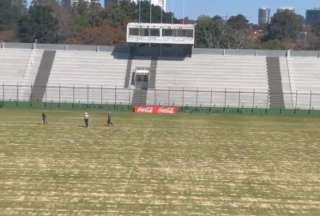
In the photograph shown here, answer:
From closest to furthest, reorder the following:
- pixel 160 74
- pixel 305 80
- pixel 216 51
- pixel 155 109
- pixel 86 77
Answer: pixel 155 109
pixel 305 80
pixel 86 77
pixel 160 74
pixel 216 51

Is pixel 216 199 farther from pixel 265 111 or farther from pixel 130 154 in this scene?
pixel 265 111

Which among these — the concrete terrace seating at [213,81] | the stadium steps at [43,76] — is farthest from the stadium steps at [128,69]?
the stadium steps at [43,76]

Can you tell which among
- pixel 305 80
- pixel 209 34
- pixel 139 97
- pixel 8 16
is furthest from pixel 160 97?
pixel 8 16

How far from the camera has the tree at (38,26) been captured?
4631 inches

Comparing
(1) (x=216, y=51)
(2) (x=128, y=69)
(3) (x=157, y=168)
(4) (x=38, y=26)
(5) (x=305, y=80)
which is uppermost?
(4) (x=38, y=26)

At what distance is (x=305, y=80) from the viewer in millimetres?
68438

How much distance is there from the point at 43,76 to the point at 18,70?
10.1 feet

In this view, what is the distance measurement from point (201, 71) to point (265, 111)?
1187cm

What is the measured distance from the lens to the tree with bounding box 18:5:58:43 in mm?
117625

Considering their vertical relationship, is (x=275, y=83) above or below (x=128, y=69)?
below

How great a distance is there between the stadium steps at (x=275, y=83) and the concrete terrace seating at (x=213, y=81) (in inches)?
21.2

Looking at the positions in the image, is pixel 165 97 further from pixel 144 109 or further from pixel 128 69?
pixel 144 109

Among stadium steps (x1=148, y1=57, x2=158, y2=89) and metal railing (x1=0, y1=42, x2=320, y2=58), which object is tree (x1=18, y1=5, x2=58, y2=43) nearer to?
metal railing (x1=0, y1=42, x2=320, y2=58)

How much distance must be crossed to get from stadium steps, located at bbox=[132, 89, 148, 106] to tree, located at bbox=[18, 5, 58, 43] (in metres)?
55.2
